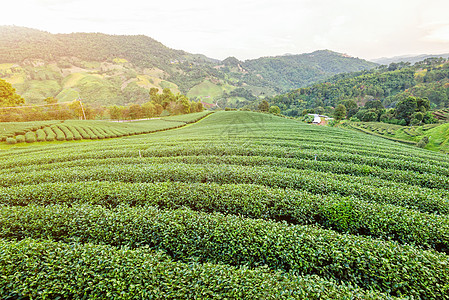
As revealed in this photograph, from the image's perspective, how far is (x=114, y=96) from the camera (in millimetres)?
113812

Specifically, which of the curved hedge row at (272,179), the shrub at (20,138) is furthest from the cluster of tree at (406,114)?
the shrub at (20,138)

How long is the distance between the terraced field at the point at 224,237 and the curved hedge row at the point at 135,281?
0.09 ft

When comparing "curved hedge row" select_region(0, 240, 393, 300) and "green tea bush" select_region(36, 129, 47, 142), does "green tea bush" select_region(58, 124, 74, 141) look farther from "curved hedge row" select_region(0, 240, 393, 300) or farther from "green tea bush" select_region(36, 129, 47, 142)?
"curved hedge row" select_region(0, 240, 393, 300)

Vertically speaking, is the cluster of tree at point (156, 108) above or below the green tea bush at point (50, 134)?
above

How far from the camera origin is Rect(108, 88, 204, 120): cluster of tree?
2261 inches

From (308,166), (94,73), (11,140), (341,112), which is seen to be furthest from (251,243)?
(94,73)

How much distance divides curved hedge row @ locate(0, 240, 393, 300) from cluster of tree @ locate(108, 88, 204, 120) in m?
61.9

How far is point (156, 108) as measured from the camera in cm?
6412

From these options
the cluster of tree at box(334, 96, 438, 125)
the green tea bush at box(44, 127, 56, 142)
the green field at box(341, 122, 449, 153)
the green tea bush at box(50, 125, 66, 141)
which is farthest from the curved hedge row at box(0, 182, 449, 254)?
the cluster of tree at box(334, 96, 438, 125)

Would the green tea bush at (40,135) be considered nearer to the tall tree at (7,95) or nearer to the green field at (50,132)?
the green field at (50,132)

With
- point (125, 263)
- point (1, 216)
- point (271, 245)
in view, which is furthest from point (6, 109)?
point (271, 245)

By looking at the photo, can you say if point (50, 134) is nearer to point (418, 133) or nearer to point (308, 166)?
point (308, 166)

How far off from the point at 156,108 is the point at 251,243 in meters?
67.3

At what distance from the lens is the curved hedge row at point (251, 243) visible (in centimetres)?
434
